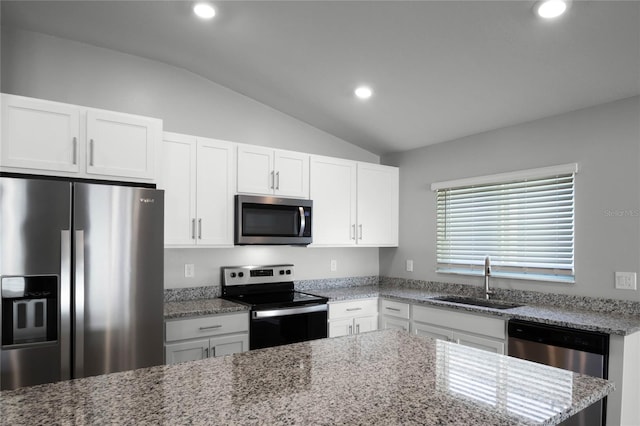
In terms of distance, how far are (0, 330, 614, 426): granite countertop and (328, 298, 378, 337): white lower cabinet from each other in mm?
2002

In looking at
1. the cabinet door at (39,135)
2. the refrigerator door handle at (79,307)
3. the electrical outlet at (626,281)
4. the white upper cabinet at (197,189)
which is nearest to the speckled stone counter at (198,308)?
the white upper cabinet at (197,189)

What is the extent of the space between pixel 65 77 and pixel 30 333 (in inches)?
72.0

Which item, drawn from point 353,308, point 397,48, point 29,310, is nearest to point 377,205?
point 353,308

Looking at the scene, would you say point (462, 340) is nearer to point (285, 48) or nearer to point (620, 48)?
point (620, 48)

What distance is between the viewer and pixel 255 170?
3.48 meters

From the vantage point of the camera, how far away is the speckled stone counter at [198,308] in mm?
2846

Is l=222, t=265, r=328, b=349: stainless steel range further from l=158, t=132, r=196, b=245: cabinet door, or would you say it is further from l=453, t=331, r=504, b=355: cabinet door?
l=453, t=331, r=504, b=355: cabinet door

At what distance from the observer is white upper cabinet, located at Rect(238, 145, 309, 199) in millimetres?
3430

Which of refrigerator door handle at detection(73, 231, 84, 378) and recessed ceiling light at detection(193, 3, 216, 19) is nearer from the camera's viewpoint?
refrigerator door handle at detection(73, 231, 84, 378)

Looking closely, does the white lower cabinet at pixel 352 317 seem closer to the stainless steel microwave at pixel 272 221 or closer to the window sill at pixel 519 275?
the stainless steel microwave at pixel 272 221

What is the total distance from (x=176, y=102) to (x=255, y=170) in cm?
86

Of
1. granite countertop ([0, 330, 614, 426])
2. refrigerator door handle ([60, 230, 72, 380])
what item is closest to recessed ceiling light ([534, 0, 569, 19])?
granite countertop ([0, 330, 614, 426])

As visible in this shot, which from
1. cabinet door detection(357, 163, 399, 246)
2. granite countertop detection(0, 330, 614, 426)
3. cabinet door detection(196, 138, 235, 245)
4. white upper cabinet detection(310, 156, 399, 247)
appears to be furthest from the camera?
cabinet door detection(357, 163, 399, 246)

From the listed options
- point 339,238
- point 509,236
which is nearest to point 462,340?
point 509,236
